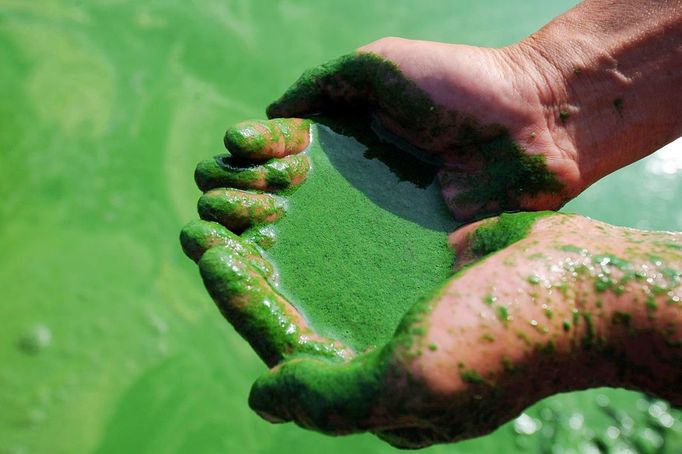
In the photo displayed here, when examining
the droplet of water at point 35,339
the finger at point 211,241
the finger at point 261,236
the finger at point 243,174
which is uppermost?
the finger at point 243,174

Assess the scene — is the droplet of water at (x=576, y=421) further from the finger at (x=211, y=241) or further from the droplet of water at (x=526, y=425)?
the finger at (x=211, y=241)

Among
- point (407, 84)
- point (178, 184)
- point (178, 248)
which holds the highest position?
point (407, 84)

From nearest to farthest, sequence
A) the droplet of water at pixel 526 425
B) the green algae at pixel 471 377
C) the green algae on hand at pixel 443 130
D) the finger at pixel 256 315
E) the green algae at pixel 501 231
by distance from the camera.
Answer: the green algae at pixel 471 377 < the finger at pixel 256 315 < the green algae at pixel 501 231 < the green algae on hand at pixel 443 130 < the droplet of water at pixel 526 425

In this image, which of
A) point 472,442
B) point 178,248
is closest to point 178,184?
point 178,248

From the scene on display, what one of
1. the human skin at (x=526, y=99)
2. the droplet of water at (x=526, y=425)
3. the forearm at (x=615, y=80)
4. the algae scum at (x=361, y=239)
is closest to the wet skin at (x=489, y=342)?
the algae scum at (x=361, y=239)

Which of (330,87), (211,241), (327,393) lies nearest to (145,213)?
(330,87)

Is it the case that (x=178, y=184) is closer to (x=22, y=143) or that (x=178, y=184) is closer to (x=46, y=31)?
(x=22, y=143)

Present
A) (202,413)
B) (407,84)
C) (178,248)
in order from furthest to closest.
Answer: (178,248) < (202,413) < (407,84)
